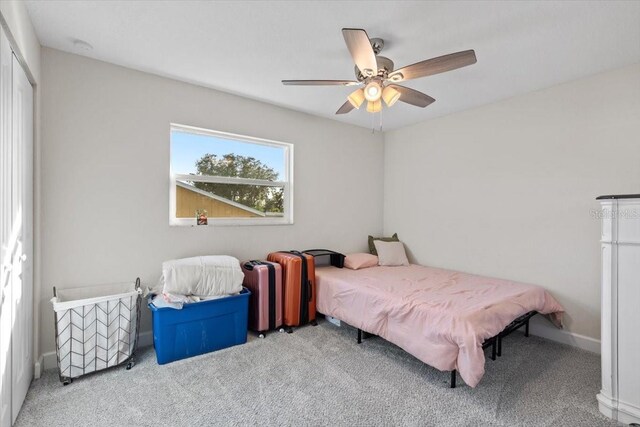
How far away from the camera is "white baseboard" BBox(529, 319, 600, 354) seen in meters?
2.67

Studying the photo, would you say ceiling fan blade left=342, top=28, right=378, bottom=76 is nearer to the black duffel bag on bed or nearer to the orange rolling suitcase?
the orange rolling suitcase

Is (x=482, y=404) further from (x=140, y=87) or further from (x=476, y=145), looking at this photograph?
(x=140, y=87)

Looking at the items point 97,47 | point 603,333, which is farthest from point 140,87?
point 603,333

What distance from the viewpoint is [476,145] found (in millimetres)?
3494

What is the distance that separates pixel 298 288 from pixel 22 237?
2160 millimetres

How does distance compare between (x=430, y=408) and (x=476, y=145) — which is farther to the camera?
(x=476, y=145)

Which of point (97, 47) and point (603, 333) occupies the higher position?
point (97, 47)

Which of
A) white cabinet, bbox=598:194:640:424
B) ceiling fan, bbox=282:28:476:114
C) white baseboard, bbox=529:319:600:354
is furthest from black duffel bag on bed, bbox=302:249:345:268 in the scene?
white cabinet, bbox=598:194:640:424

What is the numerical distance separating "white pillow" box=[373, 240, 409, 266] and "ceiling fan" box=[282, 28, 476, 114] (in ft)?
6.80

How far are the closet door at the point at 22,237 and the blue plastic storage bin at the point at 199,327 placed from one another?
0.76m

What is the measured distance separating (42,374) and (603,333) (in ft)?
12.8

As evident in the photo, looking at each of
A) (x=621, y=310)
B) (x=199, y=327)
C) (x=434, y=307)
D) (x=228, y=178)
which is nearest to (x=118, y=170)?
(x=228, y=178)

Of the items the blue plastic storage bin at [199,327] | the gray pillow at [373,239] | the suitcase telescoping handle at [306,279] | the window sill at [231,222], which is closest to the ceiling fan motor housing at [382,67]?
the suitcase telescoping handle at [306,279]

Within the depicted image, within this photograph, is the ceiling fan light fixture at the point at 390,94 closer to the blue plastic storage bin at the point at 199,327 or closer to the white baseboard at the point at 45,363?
the blue plastic storage bin at the point at 199,327
